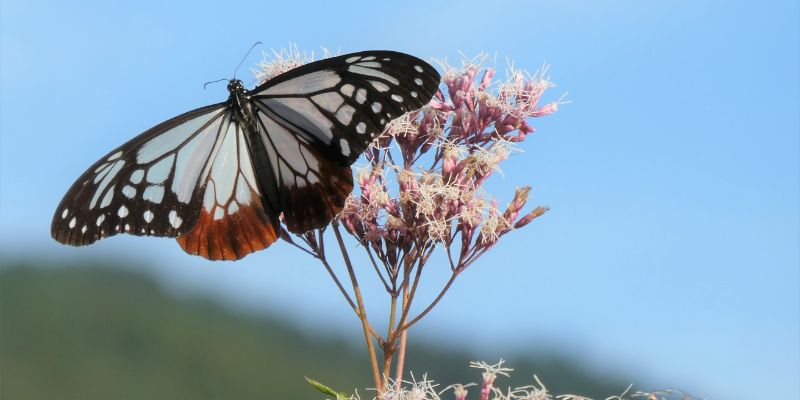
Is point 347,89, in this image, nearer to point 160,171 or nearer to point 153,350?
point 160,171

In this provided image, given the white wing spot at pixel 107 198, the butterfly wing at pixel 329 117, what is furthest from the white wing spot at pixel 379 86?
the white wing spot at pixel 107 198

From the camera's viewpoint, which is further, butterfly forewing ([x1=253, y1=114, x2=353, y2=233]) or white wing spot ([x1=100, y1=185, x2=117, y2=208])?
white wing spot ([x1=100, y1=185, x2=117, y2=208])

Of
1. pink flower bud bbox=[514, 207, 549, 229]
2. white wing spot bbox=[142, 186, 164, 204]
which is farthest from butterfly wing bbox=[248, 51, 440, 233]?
pink flower bud bbox=[514, 207, 549, 229]

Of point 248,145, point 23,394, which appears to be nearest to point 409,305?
point 248,145

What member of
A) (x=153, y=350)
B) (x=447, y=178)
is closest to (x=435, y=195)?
(x=447, y=178)

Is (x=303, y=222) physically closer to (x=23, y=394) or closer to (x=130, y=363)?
(x=23, y=394)

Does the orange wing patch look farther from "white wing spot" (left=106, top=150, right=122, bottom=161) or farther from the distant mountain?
the distant mountain
